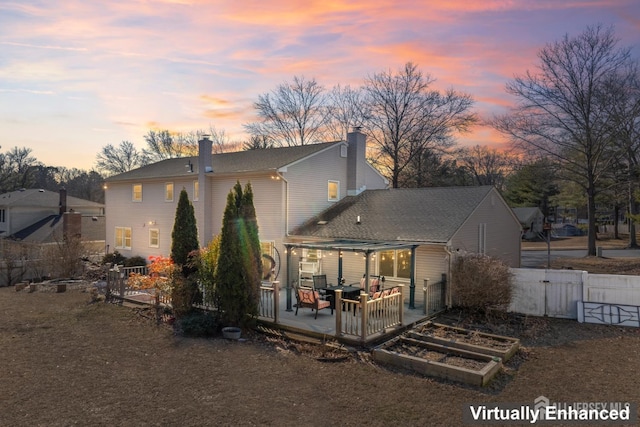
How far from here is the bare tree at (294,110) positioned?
40.3 m

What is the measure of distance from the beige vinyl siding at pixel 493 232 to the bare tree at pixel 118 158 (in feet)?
157

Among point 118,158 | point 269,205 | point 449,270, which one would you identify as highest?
point 118,158

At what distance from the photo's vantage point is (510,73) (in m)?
28.4

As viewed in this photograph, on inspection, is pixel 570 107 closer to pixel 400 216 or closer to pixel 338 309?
pixel 400 216

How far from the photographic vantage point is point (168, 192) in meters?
21.8

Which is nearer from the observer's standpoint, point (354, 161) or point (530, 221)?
point (354, 161)

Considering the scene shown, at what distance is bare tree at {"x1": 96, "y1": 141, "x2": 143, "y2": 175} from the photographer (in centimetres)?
5344

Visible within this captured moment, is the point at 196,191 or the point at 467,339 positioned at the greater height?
the point at 196,191

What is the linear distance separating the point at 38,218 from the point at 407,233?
34.0 m

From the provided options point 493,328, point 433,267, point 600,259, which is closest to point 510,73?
point 600,259

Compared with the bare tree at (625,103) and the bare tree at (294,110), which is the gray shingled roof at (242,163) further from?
the bare tree at (625,103)

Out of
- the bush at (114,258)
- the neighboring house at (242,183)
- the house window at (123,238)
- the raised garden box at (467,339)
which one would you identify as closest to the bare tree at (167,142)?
the neighboring house at (242,183)

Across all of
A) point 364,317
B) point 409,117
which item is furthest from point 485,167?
point 364,317

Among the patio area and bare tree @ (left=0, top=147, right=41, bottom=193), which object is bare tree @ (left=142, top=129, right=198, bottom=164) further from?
the patio area
